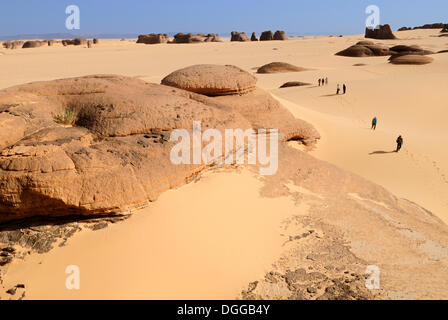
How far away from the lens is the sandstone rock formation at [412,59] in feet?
82.3

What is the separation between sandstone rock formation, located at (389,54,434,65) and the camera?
2510 centimetres

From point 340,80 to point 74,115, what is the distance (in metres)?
20.7

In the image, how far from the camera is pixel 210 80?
7.54m

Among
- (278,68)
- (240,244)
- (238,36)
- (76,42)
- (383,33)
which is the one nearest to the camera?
(240,244)

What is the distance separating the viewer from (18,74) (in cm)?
2438

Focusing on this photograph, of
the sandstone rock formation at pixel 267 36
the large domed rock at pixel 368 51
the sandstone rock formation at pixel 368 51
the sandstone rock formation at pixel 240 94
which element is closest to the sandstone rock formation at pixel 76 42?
the sandstone rock formation at pixel 267 36

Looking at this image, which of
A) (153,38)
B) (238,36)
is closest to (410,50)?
(238,36)

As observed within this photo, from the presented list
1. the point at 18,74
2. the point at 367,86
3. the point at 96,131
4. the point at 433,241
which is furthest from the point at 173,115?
the point at 18,74

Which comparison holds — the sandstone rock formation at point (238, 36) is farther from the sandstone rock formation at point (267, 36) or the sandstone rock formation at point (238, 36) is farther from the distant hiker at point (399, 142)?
the distant hiker at point (399, 142)

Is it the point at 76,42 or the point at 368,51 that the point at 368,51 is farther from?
the point at 76,42

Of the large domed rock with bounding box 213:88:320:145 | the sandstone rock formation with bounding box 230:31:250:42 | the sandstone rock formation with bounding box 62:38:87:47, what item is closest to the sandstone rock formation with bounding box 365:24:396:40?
the sandstone rock formation with bounding box 230:31:250:42

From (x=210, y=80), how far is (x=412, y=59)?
2348 cm

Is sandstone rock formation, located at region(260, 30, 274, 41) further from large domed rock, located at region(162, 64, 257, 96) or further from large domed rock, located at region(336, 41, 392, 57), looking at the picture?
large domed rock, located at region(162, 64, 257, 96)
